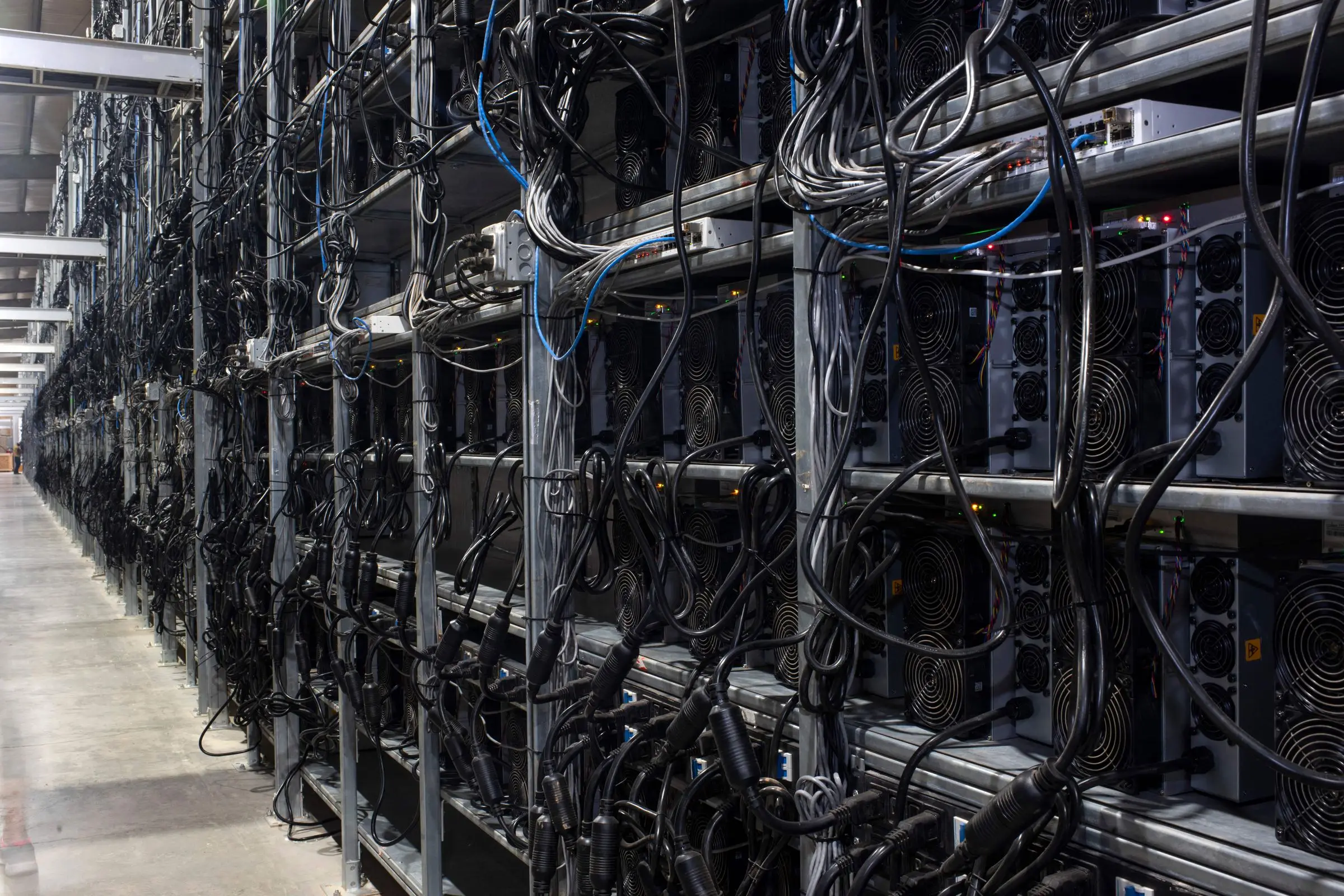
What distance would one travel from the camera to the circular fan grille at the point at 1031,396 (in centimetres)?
130

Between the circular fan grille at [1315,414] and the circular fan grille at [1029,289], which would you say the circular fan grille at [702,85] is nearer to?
the circular fan grille at [1029,289]

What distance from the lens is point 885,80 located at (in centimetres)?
142

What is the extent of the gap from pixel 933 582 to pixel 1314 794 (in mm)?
519

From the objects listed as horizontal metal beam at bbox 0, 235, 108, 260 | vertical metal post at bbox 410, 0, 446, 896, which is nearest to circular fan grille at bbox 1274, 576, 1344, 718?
vertical metal post at bbox 410, 0, 446, 896

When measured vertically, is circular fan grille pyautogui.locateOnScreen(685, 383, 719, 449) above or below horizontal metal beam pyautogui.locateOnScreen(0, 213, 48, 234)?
below

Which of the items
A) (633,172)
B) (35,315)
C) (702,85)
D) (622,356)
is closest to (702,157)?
(702,85)

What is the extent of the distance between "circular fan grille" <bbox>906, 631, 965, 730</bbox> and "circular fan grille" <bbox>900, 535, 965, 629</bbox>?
3 centimetres

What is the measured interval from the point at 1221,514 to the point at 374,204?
2574 millimetres

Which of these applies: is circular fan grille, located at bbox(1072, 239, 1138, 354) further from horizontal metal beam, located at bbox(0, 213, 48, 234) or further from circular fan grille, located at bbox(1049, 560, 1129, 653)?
horizontal metal beam, located at bbox(0, 213, 48, 234)

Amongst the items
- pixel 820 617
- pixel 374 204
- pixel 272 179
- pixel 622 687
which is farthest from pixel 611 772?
pixel 272 179

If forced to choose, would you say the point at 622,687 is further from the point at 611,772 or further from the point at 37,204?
the point at 37,204

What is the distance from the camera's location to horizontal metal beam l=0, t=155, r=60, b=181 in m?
12.3

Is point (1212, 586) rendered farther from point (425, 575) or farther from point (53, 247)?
point (53, 247)

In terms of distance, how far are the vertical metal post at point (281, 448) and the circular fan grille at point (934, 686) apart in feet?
10.1
